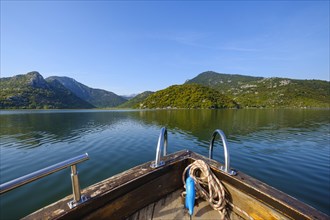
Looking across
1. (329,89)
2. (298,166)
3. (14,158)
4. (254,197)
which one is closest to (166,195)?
(254,197)

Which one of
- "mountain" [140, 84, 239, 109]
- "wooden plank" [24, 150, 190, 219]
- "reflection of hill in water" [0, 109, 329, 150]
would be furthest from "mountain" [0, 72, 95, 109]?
"wooden plank" [24, 150, 190, 219]

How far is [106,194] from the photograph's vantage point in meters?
2.36

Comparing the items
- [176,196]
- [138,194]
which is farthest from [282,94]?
[138,194]

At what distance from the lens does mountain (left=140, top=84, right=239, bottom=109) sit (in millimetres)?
Result: 112188

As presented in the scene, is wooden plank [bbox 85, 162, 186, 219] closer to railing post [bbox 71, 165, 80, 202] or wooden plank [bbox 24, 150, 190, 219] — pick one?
wooden plank [bbox 24, 150, 190, 219]

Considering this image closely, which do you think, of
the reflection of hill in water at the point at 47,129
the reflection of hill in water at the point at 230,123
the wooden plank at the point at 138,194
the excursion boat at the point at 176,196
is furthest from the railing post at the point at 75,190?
the reflection of hill in water at the point at 47,129

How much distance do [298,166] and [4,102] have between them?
6391 inches

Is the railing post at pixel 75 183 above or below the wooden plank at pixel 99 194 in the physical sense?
above

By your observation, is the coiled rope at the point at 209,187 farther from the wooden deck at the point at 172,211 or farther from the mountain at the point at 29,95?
the mountain at the point at 29,95

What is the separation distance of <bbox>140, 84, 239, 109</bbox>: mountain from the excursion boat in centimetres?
10665

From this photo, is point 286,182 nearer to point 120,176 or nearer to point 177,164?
point 177,164

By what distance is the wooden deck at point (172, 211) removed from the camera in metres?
2.86

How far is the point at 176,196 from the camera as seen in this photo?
3420mm

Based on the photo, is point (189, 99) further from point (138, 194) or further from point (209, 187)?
point (138, 194)
